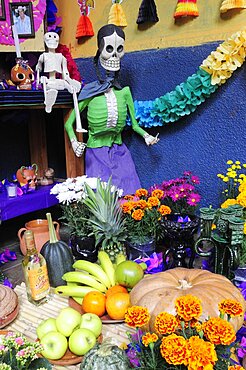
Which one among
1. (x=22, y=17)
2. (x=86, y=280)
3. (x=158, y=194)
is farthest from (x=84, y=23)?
(x=86, y=280)

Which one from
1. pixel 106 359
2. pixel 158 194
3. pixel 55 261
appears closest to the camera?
pixel 106 359

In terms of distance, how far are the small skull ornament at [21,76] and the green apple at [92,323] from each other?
5.12ft

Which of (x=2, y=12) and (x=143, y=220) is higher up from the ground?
(x=2, y=12)

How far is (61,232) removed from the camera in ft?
8.87

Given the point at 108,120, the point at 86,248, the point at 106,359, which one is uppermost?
the point at 108,120

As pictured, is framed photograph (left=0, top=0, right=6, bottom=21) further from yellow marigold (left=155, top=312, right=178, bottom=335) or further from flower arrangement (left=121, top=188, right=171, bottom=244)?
yellow marigold (left=155, top=312, right=178, bottom=335)

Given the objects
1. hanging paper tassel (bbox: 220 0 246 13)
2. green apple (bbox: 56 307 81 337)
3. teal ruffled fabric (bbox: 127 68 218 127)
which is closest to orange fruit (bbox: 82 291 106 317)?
green apple (bbox: 56 307 81 337)

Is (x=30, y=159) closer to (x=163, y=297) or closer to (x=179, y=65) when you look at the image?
(x=179, y=65)

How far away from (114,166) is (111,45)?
2.31 feet

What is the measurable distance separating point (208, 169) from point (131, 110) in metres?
0.59

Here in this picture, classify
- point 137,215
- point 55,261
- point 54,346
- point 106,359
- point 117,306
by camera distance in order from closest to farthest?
point 106,359, point 54,346, point 117,306, point 55,261, point 137,215

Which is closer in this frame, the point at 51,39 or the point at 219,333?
the point at 219,333

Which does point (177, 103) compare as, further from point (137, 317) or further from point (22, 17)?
point (137, 317)

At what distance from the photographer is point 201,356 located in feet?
2.59
